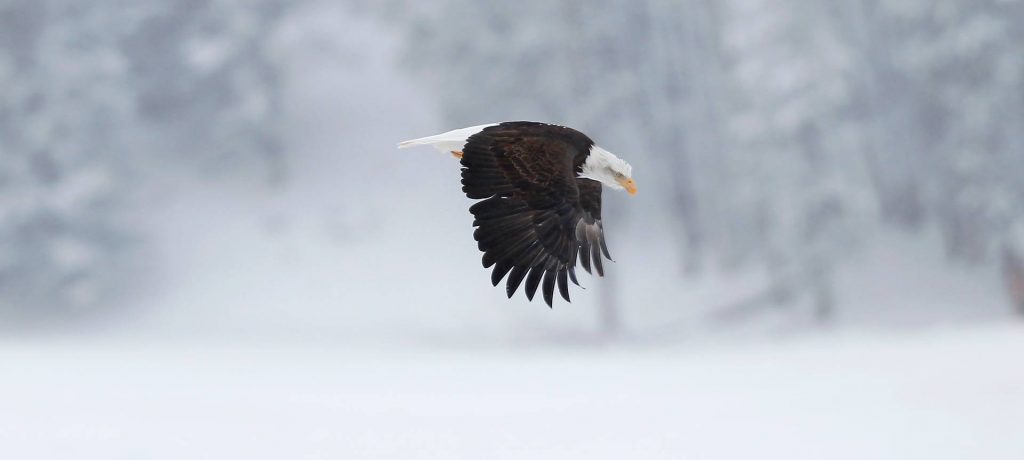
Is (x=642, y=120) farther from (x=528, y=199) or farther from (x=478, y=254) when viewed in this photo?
(x=528, y=199)

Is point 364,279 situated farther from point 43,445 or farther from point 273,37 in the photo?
point 43,445

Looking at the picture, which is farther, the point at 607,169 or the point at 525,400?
the point at 525,400

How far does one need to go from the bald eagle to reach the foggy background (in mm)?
6800

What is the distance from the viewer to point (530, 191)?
5.20 meters

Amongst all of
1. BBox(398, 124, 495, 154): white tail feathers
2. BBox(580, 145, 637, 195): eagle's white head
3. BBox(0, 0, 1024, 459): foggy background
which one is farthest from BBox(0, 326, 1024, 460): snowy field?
BBox(398, 124, 495, 154): white tail feathers

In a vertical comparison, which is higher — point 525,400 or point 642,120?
point 642,120

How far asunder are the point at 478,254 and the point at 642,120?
446cm

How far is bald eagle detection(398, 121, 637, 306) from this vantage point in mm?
5020

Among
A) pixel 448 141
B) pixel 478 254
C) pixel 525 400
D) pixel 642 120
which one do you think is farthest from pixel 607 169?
pixel 478 254

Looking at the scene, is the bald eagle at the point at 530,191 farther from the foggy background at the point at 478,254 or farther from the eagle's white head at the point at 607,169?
the foggy background at the point at 478,254

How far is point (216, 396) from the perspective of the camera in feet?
48.0

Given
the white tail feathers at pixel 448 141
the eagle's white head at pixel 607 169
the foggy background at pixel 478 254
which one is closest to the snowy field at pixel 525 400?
the foggy background at pixel 478 254

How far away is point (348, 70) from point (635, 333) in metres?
12.6

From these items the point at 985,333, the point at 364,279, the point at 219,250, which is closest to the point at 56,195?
the point at 219,250
